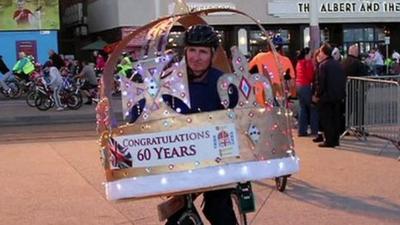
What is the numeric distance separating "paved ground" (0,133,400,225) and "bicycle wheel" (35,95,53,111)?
33.5 ft

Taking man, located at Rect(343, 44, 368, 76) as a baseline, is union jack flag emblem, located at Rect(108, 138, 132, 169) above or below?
below

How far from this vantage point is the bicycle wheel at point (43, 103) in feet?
72.3

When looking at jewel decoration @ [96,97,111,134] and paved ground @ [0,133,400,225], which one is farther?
paved ground @ [0,133,400,225]

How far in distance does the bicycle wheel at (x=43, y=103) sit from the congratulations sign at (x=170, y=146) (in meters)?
17.9

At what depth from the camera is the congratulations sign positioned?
15.0ft

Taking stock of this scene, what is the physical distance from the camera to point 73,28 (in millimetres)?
45625

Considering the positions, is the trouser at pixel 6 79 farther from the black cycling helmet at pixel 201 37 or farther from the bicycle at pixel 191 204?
the black cycling helmet at pixel 201 37

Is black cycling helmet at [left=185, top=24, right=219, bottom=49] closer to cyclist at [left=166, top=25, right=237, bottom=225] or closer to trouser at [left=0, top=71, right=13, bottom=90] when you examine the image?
cyclist at [left=166, top=25, right=237, bottom=225]

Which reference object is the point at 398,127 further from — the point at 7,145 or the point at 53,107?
the point at 53,107

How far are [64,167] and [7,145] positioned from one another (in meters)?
3.58

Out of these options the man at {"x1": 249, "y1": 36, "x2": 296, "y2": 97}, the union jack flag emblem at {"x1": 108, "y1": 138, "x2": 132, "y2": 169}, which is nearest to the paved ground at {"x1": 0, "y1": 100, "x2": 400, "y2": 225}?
the union jack flag emblem at {"x1": 108, "y1": 138, "x2": 132, "y2": 169}

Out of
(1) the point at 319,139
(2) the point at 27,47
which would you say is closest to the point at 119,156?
(1) the point at 319,139

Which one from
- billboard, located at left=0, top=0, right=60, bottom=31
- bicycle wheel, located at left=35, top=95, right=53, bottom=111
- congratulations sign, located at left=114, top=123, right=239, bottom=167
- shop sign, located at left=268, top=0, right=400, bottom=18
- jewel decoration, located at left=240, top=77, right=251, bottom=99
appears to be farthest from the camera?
billboard, located at left=0, top=0, right=60, bottom=31

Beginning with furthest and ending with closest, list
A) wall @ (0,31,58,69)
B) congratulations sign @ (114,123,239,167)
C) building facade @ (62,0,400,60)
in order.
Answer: wall @ (0,31,58,69) → building facade @ (62,0,400,60) → congratulations sign @ (114,123,239,167)
